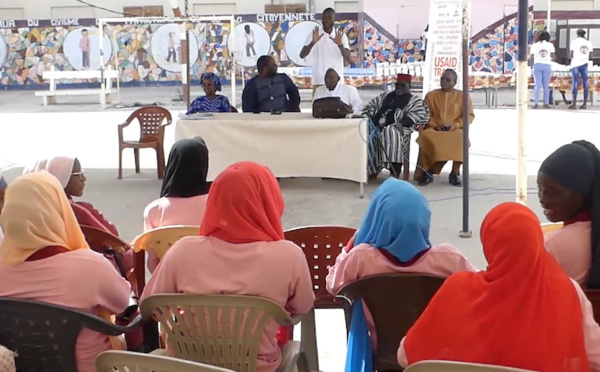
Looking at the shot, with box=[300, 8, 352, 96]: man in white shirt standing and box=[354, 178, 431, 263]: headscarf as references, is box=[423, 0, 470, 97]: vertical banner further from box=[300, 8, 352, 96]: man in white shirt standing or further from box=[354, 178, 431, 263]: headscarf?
box=[354, 178, 431, 263]: headscarf

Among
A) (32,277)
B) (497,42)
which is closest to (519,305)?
(32,277)

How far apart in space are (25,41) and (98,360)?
2142 cm

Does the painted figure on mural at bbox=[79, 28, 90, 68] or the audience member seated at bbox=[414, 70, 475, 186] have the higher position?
the painted figure on mural at bbox=[79, 28, 90, 68]

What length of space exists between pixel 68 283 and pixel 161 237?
0.73 meters

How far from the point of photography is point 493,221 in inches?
68.9

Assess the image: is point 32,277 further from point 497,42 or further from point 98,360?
point 497,42

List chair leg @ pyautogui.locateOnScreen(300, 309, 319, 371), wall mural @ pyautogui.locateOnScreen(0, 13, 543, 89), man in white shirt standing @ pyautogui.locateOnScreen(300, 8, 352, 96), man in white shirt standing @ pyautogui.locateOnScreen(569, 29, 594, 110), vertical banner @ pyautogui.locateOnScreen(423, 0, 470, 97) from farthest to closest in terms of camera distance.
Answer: wall mural @ pyautogui.locateOnScreen(0, 13, 543, 89) → man in white shirt standing @ pyautogui.locateOnScreen(569, 29, 594, 110) → vertical banner @ pyautogui.locateOnScreen(423, 0, 470, 97) → man in white shirt standing @ pyautogui.locateOnScreen(300, 8, 352, 96) → chair leg @ pyautogui.locateOnScreen(300, 309, 319, 371)

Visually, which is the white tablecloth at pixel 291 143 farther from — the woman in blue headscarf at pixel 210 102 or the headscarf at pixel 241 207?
the headscarf at pixel 241 207

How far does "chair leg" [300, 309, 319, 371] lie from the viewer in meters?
2.64

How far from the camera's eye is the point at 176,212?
127 inches

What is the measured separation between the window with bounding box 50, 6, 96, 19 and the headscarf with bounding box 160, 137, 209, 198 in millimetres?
19388

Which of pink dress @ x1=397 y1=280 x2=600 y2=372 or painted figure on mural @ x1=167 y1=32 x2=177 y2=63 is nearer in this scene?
pink dress @ x1=397 y1=280 x2=600 y2=372

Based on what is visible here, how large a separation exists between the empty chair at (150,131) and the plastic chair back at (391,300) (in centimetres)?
529

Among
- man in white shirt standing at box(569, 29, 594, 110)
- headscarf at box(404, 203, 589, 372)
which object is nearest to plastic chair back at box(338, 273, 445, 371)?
headscarf at box(404, 203, 589, 372)
